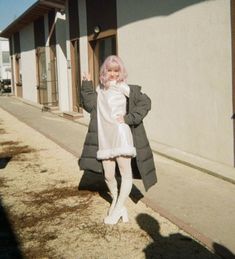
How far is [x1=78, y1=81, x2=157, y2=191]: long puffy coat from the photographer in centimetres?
472

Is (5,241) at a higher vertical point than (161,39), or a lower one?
lower

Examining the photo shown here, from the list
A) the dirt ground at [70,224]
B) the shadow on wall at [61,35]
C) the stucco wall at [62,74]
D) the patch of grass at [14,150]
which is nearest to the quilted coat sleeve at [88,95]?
the dirt ground at [70,224]

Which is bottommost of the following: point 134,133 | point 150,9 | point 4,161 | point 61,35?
point 4,161

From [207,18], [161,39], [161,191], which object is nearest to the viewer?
[161,191]

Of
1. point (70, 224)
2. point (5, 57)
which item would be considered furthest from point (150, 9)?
point (5, 57)

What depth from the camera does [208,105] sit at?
305 inches

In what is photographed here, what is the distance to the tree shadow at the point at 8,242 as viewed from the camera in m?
4.31

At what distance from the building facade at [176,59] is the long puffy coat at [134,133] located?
8.97 ft

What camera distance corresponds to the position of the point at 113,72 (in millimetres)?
4664

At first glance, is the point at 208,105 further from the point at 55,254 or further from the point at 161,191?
the point at 55,254

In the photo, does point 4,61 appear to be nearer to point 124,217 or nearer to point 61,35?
point 61,35

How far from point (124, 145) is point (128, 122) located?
0.78ft

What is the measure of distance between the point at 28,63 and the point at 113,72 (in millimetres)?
19862

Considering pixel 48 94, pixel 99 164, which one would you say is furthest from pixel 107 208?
pixel 48 94
